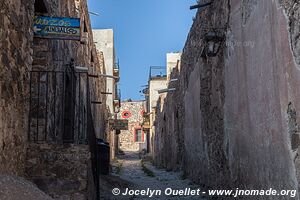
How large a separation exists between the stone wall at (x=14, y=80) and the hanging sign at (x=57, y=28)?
477 mm

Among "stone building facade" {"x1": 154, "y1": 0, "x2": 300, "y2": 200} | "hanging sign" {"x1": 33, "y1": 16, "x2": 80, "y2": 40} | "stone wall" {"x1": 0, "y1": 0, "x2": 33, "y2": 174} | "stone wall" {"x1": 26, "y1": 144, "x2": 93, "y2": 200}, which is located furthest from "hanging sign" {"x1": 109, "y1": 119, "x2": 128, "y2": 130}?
"stone wall" {"x1": 26, "y1": 144, "x2": 93, "y2": 200}

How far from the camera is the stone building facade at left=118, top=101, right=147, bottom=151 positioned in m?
43.0

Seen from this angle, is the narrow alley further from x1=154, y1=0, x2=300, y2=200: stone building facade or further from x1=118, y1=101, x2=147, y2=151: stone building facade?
x1=118, y1=101, x2=147, y2=151: stone building facade

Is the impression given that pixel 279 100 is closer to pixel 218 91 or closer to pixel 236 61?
pixel 236 61

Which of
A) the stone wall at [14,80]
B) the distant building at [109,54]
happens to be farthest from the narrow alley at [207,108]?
the distant building at [109,54]

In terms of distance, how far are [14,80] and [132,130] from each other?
38.8 metres

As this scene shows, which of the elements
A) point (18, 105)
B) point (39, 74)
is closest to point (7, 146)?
point (18, 105)

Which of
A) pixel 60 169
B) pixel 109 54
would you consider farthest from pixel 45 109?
pixel 109 54

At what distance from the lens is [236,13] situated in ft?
19.4

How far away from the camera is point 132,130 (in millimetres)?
43000

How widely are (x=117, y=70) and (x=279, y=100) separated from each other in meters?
26.8

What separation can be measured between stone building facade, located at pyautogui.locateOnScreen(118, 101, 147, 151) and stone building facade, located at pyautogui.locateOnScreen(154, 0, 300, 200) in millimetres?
33063

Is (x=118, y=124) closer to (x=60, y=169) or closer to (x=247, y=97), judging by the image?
(x=247, y=97)

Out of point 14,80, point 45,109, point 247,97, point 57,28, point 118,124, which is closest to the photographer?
point 14,80
